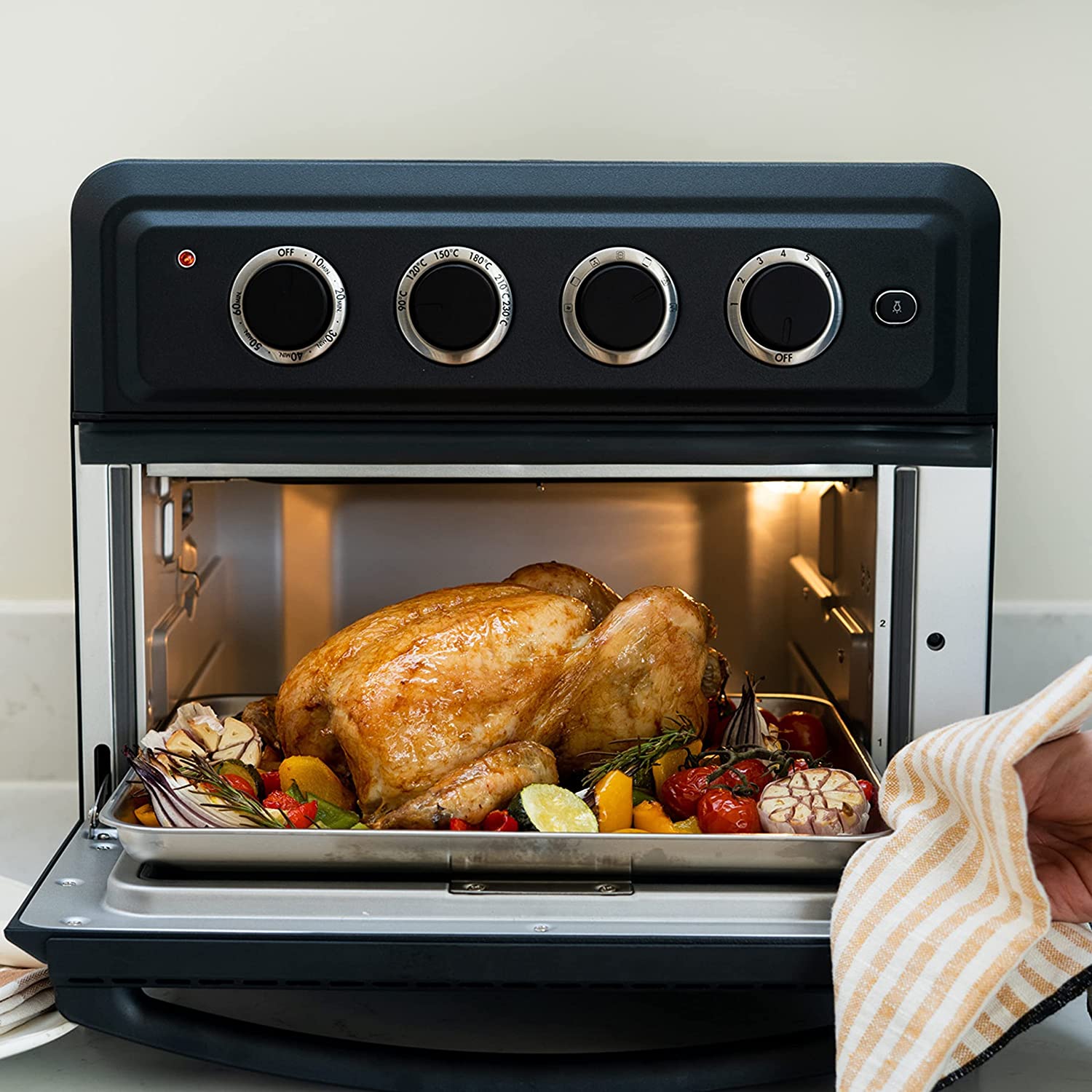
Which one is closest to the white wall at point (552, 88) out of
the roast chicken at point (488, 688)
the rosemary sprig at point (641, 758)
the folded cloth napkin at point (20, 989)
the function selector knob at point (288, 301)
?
the function selector knob at point (288, 301)

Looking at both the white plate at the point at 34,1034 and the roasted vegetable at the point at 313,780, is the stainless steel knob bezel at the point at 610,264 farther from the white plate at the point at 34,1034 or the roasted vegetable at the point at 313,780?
the white plate at the point at 34,1034

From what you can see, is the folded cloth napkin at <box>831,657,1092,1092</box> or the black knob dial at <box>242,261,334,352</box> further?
the black knob dial at <box>242,261,334,352</box>

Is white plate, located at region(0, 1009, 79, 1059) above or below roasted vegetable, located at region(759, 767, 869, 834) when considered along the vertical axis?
below

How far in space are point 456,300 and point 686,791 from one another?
39cm

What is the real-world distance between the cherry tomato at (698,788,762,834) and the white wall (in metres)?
0.72

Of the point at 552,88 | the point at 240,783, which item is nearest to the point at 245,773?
the point at 240,783

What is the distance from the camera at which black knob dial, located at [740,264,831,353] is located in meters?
0.93

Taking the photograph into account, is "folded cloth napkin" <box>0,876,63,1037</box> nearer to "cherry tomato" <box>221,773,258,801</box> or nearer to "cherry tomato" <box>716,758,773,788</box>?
"cherry tomato" <box>221,773,258,801</box>

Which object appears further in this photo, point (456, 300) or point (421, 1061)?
point (456, 300)

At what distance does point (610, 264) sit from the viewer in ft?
3.08

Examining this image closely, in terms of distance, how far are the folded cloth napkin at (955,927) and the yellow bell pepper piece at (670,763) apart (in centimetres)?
22

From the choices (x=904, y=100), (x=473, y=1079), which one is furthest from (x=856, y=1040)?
(x=904, y=100)

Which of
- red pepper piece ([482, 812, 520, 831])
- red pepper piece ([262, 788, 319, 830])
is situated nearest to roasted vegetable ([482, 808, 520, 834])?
red pepper piece ([482, 812, 520, 831])

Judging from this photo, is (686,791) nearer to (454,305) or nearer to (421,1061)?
(421,1061)
